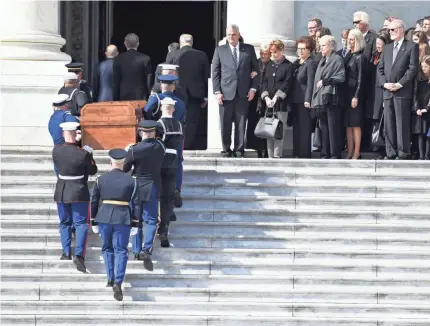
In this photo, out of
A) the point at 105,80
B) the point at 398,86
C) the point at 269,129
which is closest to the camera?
the point at 398,86

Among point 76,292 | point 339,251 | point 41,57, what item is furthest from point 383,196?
point 41,57

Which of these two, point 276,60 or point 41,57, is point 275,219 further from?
point 41,57

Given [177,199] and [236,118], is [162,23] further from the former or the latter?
[177,199]

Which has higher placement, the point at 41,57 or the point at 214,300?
the point at 41,57

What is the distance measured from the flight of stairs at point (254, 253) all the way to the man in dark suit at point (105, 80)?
2248mm

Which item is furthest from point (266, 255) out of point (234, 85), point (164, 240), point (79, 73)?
point (79, 73)

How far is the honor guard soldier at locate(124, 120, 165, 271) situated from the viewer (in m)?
21.3

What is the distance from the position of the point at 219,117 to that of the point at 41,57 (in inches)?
123

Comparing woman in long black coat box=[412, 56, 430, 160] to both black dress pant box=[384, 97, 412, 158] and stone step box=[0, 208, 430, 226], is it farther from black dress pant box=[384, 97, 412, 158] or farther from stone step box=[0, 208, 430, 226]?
stone step box=[0, 208, 430, 226]

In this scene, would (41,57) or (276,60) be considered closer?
(276,60)

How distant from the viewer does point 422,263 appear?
2159 cm

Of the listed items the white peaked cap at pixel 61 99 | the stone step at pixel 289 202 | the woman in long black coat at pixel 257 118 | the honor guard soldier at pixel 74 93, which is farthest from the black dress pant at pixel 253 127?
the white peaked cap at pixel 61 99

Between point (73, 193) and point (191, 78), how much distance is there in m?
4.10

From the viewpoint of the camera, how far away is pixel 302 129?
24.7m
